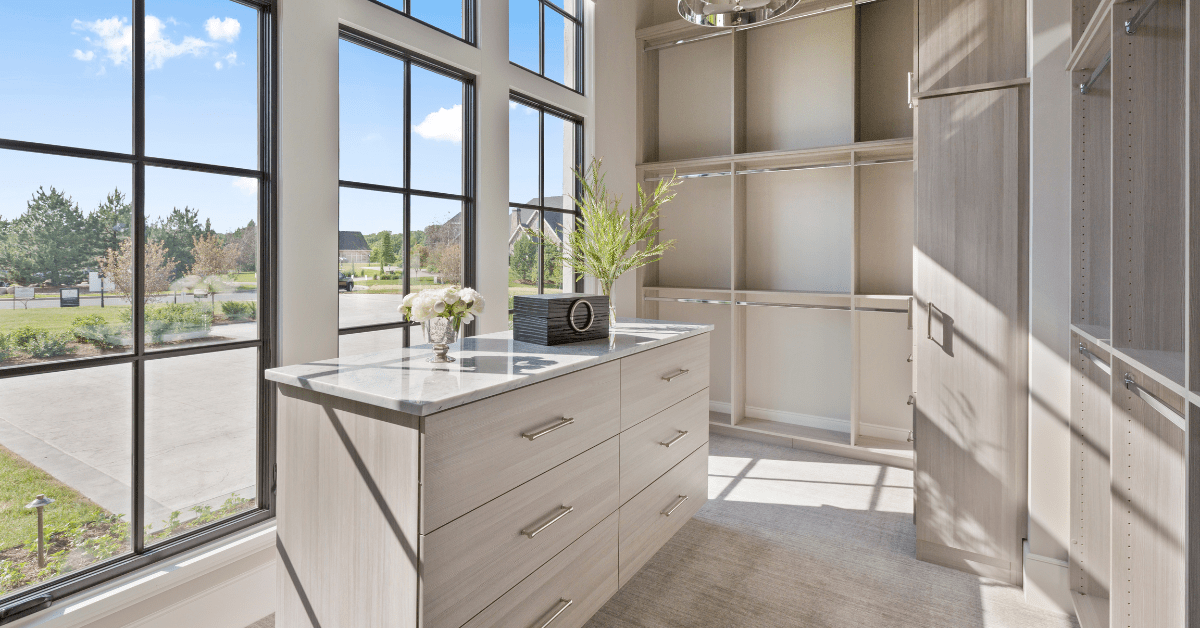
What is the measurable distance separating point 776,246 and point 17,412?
166 inches

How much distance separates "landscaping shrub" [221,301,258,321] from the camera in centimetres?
213

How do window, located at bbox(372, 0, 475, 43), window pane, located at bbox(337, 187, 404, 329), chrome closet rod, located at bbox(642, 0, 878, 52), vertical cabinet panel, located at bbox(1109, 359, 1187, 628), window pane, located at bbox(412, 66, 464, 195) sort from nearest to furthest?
vertical cabinet panel, located at bbox(1109, 359, 1187, 628)
window pane, located at bbox(337, 187, 404, 329)
window, located at bbox(372, 0, 475, 43)
window pane, located at bbox(412, 66, 464, 195)
chrome closet rod, located at bbox(642, 0, 878, 52)

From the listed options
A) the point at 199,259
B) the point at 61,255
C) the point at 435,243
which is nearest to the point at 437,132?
the point at 435,243

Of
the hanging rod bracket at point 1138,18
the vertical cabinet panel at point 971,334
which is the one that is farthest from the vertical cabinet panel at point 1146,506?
the hanging rod bracket at point 1138,18

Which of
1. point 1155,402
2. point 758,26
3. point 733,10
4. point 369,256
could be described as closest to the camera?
point 1155,402

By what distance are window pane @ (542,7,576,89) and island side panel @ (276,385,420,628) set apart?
9.82 ft

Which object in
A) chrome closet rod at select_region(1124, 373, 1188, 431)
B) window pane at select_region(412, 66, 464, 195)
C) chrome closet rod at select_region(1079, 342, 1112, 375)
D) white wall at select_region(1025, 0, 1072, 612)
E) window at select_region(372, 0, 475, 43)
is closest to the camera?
chrome closet rod at select_region(1124, 373, 1188, 431)

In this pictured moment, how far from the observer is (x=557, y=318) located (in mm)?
2137

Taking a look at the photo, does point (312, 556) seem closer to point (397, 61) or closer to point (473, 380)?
point (473, 380)

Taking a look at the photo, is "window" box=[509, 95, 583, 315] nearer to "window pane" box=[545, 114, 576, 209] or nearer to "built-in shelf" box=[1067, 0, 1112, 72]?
"window pane" box=[545, 114, 576, 209]

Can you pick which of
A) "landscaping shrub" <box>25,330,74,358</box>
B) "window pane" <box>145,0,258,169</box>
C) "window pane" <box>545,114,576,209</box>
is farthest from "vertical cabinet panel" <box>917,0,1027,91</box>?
"landscaping shrub" <box>25,330,74,358</box>

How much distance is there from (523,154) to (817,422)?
2.95m

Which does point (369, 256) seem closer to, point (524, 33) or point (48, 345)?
point (48, 345)

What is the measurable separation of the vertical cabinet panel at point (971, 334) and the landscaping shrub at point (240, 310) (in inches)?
113
